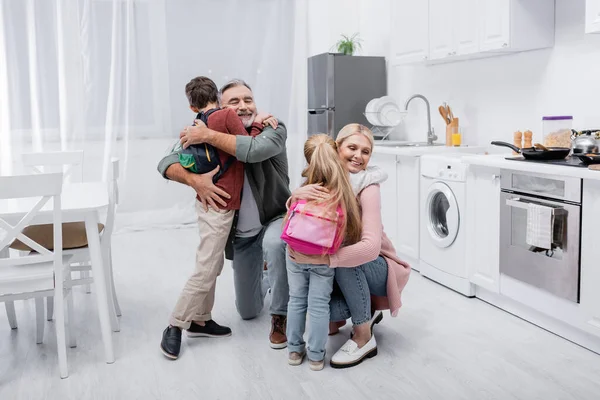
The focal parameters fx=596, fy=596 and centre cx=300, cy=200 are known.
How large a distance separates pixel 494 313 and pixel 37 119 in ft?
13.1

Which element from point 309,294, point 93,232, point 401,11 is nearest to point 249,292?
point 309,294

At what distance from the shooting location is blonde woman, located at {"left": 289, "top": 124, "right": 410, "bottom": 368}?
2314mm

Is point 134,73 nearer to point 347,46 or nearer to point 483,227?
point 347,46

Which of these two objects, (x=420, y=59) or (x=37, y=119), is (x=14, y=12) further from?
(x=420, y=59)

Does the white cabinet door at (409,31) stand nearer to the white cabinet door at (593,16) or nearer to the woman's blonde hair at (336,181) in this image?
the white cabinet door at (593,16)

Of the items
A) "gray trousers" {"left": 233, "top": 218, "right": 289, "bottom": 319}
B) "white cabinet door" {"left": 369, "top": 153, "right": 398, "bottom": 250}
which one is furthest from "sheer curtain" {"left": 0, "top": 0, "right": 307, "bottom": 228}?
"gray trousers" {"left": 233, "top": 218, "right": 289, "bottom": 319}

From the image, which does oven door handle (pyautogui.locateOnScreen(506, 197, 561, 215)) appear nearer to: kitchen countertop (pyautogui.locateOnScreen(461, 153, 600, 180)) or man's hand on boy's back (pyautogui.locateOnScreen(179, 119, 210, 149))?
kitchen countertop (pyautogui.locateOnScreen(461, 153, 600, 180))

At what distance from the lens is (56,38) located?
199 inches

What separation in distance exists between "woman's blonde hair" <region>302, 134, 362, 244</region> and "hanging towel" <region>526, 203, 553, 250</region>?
0.89 meters

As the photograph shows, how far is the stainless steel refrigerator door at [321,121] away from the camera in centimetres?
509

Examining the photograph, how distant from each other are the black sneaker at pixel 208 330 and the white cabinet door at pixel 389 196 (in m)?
1.63

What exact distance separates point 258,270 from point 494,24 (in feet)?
6.49

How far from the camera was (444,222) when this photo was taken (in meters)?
3.60

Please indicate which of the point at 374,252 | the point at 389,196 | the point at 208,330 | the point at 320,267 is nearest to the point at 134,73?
the point at 389,196
